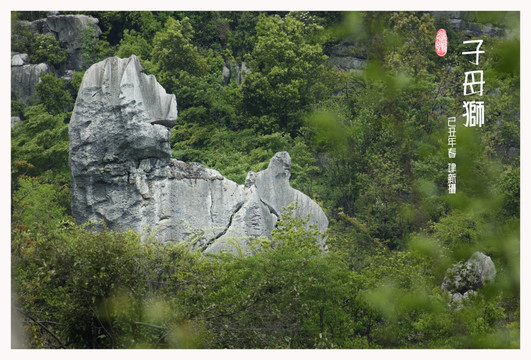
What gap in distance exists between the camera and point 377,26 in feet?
51.1

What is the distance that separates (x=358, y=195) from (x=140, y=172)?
4683 mm

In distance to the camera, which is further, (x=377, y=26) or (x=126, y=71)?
(x=377, y=26)

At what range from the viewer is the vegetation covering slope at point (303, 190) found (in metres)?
8.76

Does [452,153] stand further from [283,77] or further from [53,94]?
[53,94]

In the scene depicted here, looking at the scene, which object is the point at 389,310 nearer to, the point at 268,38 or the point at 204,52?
the point at 268,38

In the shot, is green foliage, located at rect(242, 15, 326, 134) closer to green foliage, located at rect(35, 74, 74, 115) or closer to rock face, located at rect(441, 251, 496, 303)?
green foliage, located at rect(35, 74, 74, 115)

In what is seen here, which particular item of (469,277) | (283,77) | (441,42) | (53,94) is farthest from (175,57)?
(469,277)

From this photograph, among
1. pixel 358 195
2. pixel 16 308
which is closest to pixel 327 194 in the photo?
pixel 358 195

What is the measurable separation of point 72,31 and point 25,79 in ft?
4.82

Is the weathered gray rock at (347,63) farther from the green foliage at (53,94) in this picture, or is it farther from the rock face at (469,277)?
the rock face at (469,277)

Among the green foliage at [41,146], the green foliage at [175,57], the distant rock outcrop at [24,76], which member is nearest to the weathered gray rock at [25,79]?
the distant rock outcrop at [24,76]

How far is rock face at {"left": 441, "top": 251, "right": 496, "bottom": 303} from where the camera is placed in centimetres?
1105

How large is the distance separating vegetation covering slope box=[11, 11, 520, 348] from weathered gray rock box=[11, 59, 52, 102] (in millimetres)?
272

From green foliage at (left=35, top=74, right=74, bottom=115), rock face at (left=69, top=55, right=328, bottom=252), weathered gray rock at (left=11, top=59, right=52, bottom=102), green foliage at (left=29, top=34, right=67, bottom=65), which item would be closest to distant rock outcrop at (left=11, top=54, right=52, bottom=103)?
weathered gray rock at (left=11, top=59, right=52, bottom=102)
